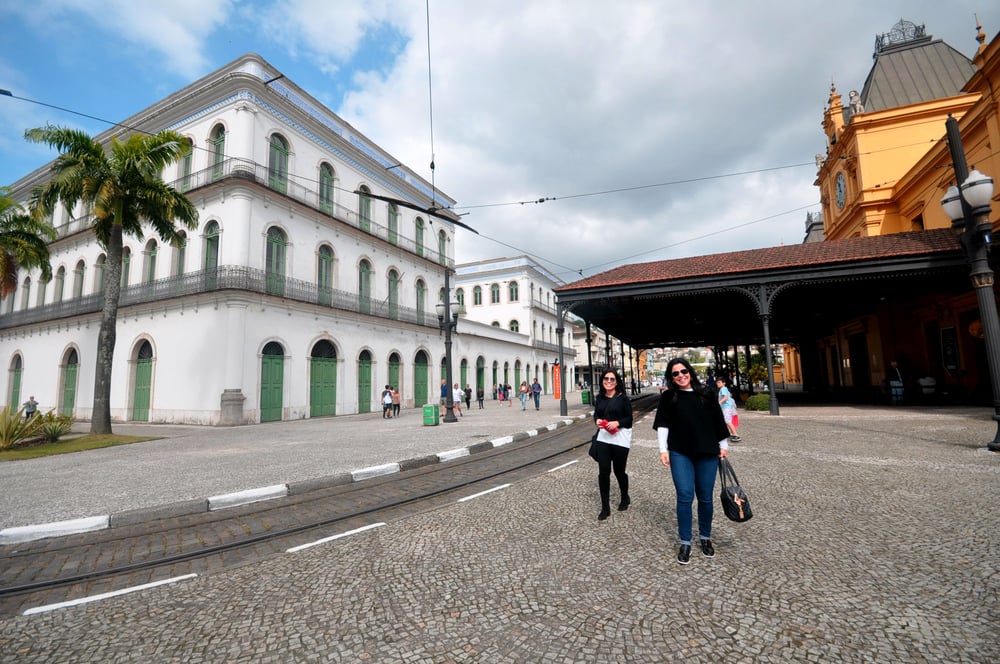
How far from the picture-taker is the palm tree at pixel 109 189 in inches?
519

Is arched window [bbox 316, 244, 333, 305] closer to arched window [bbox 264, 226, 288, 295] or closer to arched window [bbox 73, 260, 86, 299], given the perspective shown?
arched window [bbox 264, 226, 288, 295]

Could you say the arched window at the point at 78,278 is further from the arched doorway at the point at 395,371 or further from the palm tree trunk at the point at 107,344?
the arched doorway at the point at 395,371

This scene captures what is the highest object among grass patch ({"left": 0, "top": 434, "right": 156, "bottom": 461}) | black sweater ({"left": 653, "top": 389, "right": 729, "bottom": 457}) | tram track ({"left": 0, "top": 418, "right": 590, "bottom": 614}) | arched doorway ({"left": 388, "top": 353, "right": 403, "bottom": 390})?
arched doorway ({"left": 388, "top": 353, "right": 403, "bottom": 390})

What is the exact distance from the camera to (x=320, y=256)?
21.4 meters

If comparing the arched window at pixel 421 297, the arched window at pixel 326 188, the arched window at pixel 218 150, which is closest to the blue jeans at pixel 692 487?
the arched window at pixel 218 150

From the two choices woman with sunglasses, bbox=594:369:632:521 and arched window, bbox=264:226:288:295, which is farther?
arched window, bbox=264:226:288:295

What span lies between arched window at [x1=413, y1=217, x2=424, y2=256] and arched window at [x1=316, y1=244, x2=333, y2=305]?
7.13 metres

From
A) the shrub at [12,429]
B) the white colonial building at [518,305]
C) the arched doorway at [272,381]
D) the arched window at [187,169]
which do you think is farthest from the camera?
the white colonial building at [518,305]

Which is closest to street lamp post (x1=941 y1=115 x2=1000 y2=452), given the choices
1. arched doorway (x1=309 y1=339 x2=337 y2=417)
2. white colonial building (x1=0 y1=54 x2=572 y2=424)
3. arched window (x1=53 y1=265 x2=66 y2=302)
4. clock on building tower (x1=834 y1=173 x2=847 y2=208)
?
white colonial building (x1=0 y1=54 x2=572 y2=424)

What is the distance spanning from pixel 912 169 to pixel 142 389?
111ft

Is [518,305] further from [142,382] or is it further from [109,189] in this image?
[109,189]

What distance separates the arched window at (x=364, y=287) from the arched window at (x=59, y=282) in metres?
17.6

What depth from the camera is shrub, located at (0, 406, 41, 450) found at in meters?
11.0

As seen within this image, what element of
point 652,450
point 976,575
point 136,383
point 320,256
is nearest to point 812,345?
point 652,450
